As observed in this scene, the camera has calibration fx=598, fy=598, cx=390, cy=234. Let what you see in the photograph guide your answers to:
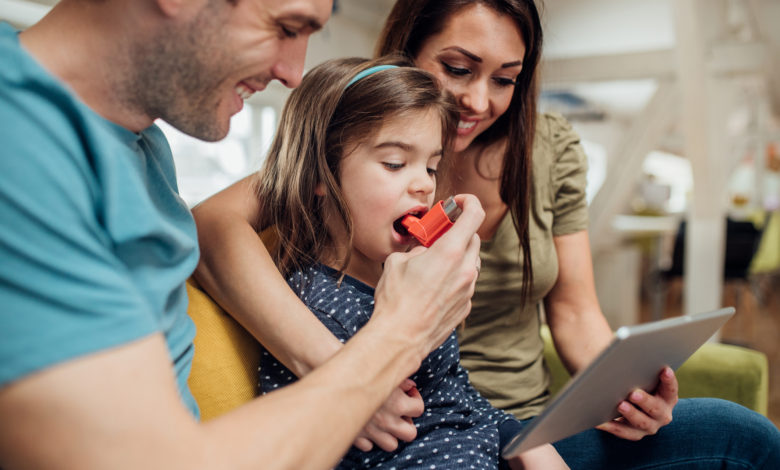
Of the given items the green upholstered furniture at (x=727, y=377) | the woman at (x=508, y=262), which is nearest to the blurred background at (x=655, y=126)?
the woman at (x=508, y=262)

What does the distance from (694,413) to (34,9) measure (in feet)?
9.11

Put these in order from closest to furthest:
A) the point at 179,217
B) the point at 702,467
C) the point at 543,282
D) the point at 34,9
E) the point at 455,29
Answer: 1. the point at 179,217
2. the point at 702,467
3. the point at 455,29
4. the point at 543,282
5. the point at 34,9

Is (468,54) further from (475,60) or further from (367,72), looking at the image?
(367,72)

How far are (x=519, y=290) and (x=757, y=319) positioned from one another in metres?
4.98

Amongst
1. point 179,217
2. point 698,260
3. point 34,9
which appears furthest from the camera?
point 698,260

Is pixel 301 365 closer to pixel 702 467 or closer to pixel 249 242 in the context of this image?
pixel 249 242

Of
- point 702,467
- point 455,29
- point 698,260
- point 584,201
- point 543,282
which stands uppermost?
point 455,29

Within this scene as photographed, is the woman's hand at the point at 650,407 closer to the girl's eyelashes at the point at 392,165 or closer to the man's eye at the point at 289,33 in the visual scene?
the girl's eyelashes at the point at 392,165

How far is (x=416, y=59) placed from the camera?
4.21 feet

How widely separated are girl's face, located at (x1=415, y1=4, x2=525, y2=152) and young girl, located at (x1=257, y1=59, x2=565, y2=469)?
0.11m

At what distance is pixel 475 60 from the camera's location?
120 cm

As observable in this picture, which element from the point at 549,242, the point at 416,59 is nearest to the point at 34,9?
the point at 416,59

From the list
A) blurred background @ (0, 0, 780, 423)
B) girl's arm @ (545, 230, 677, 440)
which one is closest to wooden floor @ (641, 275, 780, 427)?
blurred background @ (0, 0, 780, 423)

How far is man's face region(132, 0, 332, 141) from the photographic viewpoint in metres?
0.64
